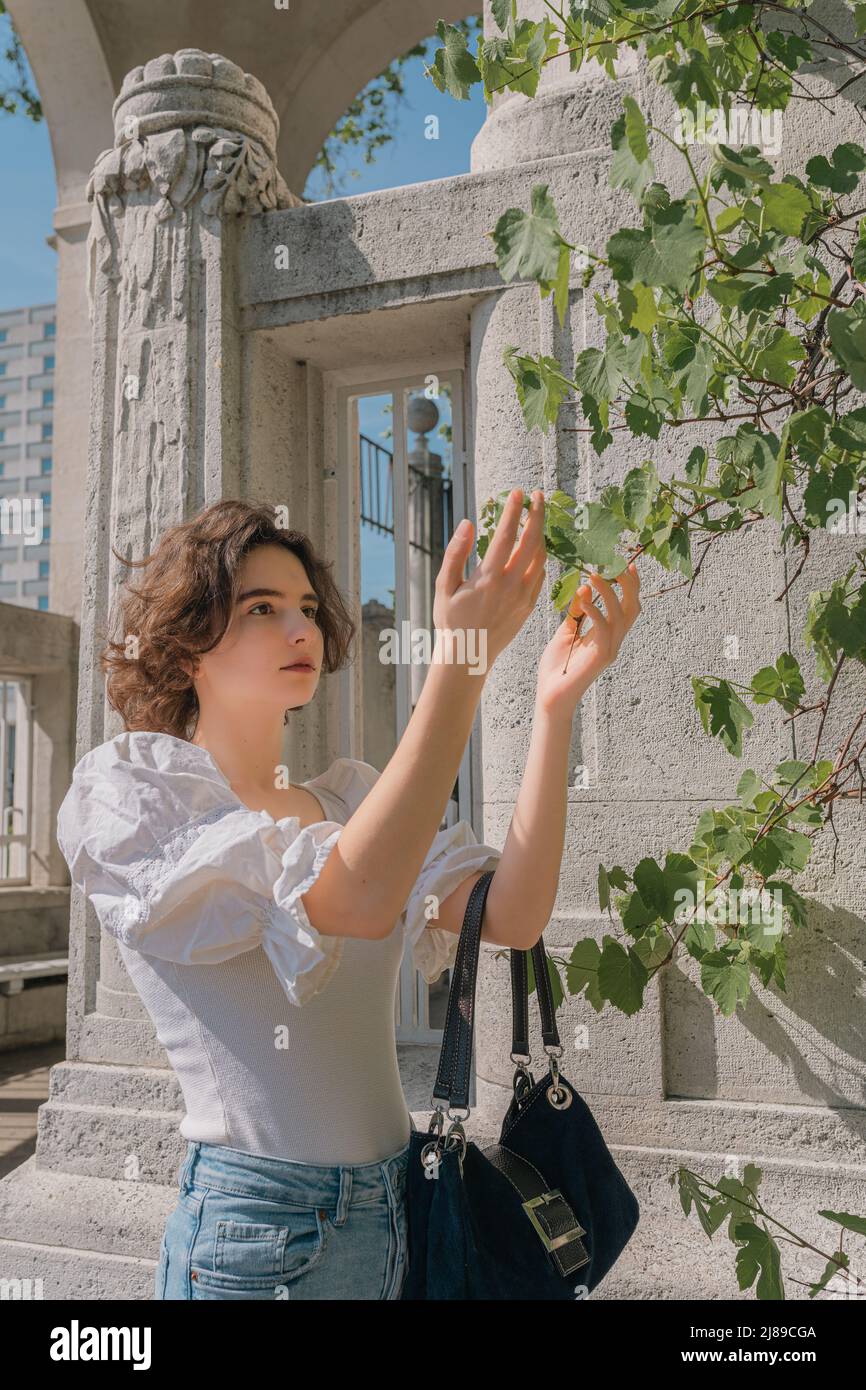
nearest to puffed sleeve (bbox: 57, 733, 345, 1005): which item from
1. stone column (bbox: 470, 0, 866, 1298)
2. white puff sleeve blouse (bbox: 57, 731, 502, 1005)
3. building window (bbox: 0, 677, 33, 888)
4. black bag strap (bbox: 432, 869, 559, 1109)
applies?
white puff sleeve blouse (bbox: 57, 731, 502, 1005)

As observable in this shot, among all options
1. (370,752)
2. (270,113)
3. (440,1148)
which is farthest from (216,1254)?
(370,752)

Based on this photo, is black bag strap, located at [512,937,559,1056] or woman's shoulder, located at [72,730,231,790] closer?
woman's shoulder, located at [72,730,231,790]

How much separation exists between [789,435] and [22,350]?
2170 centimetres

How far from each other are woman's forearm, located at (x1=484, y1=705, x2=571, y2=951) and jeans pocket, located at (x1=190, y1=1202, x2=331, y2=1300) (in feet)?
1.44

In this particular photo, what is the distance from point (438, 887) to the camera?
1.56m

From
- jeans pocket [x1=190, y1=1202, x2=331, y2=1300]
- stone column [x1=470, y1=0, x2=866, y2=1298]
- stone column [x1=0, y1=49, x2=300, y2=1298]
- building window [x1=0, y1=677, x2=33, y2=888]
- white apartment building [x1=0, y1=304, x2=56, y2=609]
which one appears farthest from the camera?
white apartment building [x1=0, y1=304, x2=56, y2=609]

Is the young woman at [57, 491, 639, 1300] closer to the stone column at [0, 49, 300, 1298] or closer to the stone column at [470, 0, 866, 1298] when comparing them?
the stone column at [470, 0, 866, 1298]

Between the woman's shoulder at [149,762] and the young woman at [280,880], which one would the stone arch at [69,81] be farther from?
the woman's shoulder at [149,762]

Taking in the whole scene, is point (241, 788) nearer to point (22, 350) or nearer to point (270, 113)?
point (270, 113)

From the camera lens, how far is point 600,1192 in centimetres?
144

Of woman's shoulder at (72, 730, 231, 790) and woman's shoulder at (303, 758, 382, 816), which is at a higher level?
woman's shoulder at (72, 730, 231, 790)

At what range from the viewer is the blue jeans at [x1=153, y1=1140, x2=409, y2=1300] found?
1290 mm

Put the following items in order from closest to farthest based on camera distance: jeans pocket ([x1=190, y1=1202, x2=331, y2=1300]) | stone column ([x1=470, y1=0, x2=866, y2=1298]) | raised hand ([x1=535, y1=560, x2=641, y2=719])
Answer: jeans pocket ([x1=190, y1=1202, x2=331, y2=1300])
raised hand ([x1=535, y1=560, x2=641, y2=719])
stone column ([x1=470, y1=0, x2=866, y2=1298])

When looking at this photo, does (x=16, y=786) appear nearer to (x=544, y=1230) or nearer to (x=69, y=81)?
(x=69, y=81)
